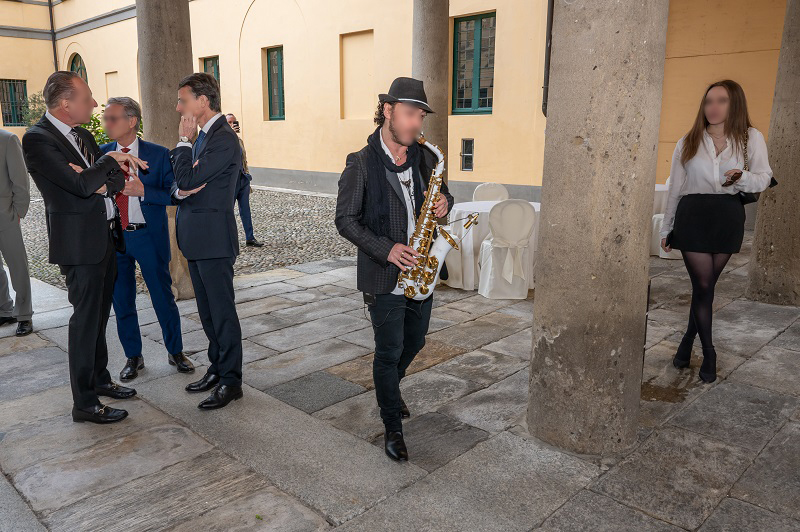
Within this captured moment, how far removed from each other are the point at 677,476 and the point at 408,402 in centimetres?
158

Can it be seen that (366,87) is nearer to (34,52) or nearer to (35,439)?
(35,439)

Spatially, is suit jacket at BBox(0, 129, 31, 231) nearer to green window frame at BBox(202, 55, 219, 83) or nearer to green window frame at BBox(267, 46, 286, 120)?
green window frame at BBox(267, 46, 286, 120)

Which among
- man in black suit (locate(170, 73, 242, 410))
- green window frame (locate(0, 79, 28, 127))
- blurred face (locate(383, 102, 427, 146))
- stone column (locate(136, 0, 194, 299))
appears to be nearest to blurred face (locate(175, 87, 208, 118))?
man in black suit (locate(170, 73, 242, 410))

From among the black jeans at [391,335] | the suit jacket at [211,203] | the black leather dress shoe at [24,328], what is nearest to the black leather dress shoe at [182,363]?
the suit jacket at [211,203]

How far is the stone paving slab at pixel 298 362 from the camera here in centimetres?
439

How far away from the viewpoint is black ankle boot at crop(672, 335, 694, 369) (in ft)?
14.6

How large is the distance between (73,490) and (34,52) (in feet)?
89.0

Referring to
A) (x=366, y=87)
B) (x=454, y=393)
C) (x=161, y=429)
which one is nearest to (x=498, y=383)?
(x=454, y=393)

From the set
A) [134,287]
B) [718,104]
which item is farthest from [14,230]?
[718,104]

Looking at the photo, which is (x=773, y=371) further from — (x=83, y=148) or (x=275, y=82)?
(x=275, y=82)

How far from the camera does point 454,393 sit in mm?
4086

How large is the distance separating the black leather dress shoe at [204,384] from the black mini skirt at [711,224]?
317cm

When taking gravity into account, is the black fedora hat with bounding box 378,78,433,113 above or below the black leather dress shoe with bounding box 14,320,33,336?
above

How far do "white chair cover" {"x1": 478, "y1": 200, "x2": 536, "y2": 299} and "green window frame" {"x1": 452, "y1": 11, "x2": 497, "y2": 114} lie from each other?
694 centimetres
